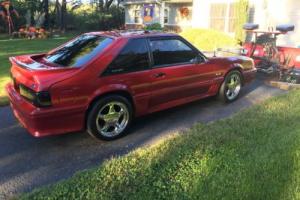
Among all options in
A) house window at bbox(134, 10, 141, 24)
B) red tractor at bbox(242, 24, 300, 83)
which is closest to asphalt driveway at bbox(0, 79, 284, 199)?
red tractor at bbox(242, 24, 300, 83)

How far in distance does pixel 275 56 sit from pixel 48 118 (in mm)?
6891

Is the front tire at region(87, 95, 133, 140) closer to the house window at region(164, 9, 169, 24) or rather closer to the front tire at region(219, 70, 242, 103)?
the front tire at region(219, 70, 242, 103)

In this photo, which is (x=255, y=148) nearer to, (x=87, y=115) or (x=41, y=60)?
(x=87, y=115)

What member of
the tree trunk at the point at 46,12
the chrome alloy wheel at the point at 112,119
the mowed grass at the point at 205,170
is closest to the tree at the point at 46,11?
the tree trunk at the point at 46,12

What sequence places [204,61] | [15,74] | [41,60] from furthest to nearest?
[204,61]
[41,60]
[15,74]

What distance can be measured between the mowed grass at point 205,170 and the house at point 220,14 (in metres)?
10.4

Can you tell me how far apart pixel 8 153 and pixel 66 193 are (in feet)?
5.31

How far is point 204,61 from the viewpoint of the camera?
19.5 feet

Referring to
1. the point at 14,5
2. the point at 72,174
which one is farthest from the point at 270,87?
the point at 14,5

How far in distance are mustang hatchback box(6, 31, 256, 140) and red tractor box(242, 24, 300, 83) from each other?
131 inches

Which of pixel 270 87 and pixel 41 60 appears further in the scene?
pixel 270 87

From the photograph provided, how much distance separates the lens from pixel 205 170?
146 inches

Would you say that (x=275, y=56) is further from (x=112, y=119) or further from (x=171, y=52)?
(x=112, y=119)

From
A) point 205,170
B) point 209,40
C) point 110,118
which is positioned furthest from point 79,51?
point 209,40
